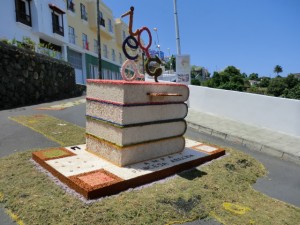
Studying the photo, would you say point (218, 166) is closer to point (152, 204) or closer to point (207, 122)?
point (152, 204)

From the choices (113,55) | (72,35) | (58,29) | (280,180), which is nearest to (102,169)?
(280,180)

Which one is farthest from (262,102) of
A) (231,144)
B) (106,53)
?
(106,53)

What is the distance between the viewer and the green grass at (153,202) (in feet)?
9.29

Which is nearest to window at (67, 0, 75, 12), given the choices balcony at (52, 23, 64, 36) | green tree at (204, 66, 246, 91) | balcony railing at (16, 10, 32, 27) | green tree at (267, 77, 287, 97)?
balcony at (52, 23, 64, 36)

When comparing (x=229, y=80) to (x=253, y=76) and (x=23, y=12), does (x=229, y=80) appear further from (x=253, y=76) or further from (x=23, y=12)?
(x=253, y=76)

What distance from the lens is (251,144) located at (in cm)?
680

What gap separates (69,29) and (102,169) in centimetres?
2529

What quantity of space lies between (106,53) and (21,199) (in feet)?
109

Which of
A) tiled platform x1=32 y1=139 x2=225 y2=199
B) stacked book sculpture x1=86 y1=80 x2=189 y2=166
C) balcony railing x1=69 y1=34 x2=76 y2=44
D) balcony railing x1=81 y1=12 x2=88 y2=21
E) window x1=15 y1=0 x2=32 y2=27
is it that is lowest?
tiled platform x1=32 y1=139 x2=225 y2=199

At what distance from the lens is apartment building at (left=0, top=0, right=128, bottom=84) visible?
1773 cm

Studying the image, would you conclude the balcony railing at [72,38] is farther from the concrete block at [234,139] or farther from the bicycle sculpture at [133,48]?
the bicycle sculpture at [133,48]

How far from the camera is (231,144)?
6.92 m

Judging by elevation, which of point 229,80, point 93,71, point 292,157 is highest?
point 93,71

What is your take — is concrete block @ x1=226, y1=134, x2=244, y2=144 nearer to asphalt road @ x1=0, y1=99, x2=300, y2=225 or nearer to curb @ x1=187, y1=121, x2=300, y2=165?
curb @ x1=187, y1=121, x2=300, y2=165
